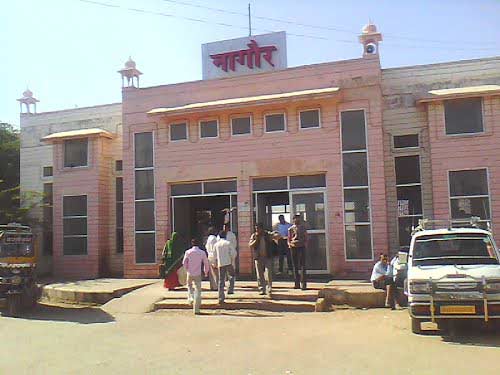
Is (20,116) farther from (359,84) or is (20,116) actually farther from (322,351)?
(322,351)

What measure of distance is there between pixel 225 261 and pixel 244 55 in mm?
8332

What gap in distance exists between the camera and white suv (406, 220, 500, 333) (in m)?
8.62

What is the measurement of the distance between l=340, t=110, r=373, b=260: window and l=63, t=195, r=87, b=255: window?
9.32 m

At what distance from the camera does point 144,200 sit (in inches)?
677

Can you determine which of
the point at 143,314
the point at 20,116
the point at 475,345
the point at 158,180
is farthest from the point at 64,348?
the point at 20,116

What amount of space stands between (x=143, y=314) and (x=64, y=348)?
3.76 m

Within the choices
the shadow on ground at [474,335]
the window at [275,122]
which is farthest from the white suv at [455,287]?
the window at [275,122]

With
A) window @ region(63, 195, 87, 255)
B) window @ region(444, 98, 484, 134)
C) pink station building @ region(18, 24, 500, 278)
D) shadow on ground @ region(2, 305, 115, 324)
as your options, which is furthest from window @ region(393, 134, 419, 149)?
window @ region(63, 195, 87, 255)

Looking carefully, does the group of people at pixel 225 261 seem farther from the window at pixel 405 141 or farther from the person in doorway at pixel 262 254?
the window at pixel 405 141

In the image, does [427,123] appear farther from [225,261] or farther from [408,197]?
[225,261]

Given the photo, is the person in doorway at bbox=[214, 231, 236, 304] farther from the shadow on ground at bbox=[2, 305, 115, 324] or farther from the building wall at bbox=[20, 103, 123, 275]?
the building wall at bbox=[20, 103, 123, 275]

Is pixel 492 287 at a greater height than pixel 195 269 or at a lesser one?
lesser

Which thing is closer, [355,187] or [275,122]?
[355,187]

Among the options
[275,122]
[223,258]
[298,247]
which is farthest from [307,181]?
[223,258]
